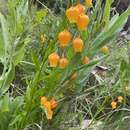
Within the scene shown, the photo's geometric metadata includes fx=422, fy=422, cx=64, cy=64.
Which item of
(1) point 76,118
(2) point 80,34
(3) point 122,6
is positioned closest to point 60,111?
(1) point 76,118

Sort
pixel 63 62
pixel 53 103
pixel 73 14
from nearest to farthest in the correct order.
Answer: pixel 73 14 < pixel 63 62 < pixel 53 103

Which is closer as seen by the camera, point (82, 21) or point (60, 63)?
point (82, 21)

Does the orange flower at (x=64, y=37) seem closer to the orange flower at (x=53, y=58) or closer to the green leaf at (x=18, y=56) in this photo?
the orange flower at (x=53, y=58)

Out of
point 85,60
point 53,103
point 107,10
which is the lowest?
point 53,103

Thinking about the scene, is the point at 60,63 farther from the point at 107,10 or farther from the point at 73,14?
the point at 107,10

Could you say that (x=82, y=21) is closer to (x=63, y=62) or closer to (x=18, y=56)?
(x=63, y=62)

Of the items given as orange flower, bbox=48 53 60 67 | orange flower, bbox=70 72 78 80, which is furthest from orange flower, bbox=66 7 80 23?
orange flower, bbox=70 72 78 80

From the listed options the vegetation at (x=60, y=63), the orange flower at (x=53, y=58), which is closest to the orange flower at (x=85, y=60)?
the vegetation at (x=60, y=63)

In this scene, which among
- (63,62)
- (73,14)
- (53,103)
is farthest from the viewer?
(53,103)

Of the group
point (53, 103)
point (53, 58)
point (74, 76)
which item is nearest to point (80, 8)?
point (53, 58)

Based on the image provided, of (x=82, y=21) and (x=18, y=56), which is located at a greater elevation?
(x=82, y=21)
